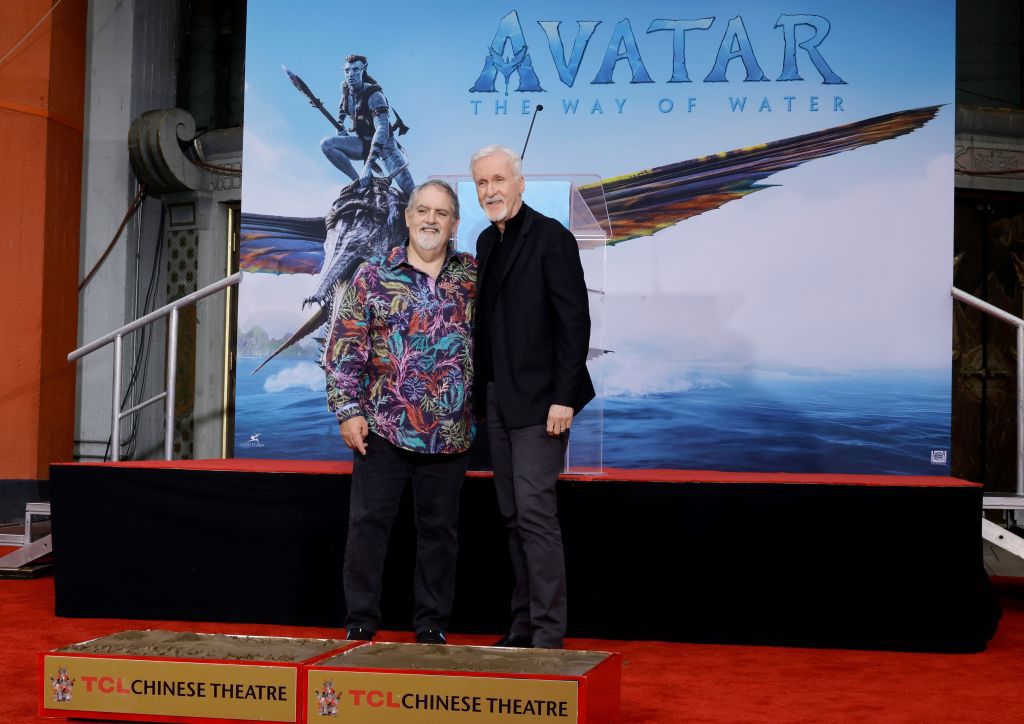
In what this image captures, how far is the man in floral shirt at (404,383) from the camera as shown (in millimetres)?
2754

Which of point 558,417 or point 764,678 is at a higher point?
point 558,417

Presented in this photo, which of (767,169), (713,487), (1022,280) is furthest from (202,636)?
(1022,280)

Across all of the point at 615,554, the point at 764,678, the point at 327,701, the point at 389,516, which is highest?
the point at 389,516

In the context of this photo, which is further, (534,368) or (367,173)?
(367,173)

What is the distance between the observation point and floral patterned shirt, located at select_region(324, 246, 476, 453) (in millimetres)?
2752

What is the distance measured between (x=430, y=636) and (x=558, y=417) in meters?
0.69

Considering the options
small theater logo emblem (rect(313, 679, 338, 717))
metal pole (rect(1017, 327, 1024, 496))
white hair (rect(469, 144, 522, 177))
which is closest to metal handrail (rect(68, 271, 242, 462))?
white hair (rect(469, 144, 522, 177))

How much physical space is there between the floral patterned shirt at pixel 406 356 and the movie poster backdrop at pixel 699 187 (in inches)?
92.7

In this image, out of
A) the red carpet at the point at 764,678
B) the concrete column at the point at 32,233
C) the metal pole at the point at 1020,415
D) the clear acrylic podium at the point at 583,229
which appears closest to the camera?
the red carpet at the point at 764,678

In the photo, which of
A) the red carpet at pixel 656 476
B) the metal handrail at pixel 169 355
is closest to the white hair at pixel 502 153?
the red carpet at pixel 656 476

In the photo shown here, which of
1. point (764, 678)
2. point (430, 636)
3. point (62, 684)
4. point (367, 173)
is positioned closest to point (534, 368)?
point (430, 636)

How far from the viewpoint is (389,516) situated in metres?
2.82

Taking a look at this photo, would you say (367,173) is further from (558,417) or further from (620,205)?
(558,417)

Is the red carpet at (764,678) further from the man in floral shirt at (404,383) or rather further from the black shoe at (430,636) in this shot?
the man in floral shirt at (404,383)
